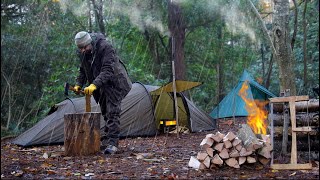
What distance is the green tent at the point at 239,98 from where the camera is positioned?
38.5 ft

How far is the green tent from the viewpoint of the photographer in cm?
1173

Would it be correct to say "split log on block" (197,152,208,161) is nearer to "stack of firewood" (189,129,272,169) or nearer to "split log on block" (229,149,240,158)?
"stack of firewood" (189,129,272,169)

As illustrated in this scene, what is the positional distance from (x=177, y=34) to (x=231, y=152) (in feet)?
30.2

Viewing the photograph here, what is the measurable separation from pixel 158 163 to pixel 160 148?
1.50m

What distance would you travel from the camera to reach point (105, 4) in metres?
14.0

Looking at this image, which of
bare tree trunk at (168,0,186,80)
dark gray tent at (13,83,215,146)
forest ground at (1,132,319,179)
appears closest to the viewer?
forest ground at (1,132,319,179)

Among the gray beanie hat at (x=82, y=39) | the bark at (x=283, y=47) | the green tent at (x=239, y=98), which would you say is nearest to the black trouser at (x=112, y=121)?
the gray beanie hat at (x=82, y=39)

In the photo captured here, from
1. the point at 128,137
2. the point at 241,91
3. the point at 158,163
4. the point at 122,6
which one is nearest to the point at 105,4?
the point at 122,6

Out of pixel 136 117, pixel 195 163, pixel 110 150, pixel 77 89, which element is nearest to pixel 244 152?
pixel 195 163

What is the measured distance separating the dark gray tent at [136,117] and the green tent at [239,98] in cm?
295

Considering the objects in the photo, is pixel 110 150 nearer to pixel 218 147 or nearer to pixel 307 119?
pixel 218 147

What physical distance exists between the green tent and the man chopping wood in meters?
6.67

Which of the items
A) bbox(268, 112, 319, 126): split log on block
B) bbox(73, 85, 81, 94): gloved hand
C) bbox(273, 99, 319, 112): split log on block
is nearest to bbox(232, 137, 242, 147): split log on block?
bbox(268, 112, 319, 126): split log on block

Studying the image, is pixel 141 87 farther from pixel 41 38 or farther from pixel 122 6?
pixel 122 6
